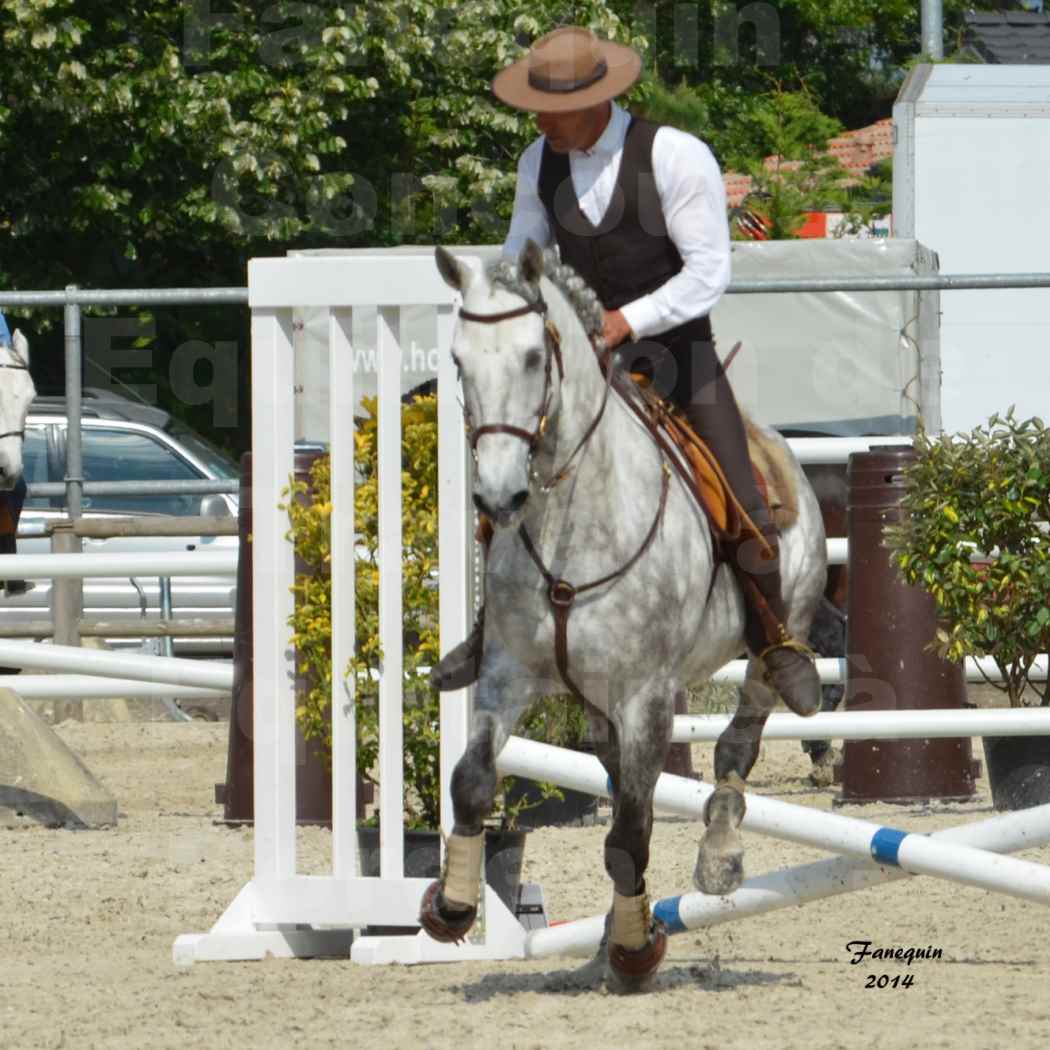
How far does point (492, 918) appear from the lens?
5.79 metres

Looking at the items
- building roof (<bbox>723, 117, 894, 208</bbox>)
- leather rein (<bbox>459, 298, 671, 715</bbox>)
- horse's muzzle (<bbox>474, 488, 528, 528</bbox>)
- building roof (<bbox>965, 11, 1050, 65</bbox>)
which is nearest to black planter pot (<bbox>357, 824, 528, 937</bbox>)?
leather rein (<bbox>459, 298, 671, 715</bbox>)

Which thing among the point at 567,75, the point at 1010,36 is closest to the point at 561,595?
the point at 567,75

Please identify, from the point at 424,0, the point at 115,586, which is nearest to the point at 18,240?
the point at 424,0

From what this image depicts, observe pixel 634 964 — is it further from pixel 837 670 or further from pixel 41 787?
pixel 41 787

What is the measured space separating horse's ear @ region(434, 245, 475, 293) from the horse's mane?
0.15 feet

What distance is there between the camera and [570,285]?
15.9ft

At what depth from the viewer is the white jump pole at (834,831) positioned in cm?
507

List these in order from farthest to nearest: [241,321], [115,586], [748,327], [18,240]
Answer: [18,240], [241,321], [748,327], [115,586]

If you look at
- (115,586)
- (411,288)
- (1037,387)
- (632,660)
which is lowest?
(115,586)

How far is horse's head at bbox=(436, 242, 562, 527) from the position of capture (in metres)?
4.34

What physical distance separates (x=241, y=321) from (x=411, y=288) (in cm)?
1152

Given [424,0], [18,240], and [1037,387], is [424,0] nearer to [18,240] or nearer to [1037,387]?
[18,240]

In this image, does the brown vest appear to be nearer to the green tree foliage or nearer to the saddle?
the saddle

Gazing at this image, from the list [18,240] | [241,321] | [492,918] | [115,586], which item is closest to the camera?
[492,918]
